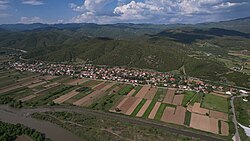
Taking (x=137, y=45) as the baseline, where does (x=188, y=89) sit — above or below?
below

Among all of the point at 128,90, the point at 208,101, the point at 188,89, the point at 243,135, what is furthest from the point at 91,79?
the point at 243,135

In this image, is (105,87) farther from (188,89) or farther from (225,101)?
(225,101)

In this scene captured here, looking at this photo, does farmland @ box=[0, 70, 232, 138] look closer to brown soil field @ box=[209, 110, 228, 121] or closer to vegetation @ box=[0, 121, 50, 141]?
brown soil field @ box=[209, 110, 228, 121]

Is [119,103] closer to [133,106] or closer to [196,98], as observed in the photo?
[133,106]

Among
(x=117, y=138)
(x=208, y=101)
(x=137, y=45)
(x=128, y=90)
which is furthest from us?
(x=137, y=45)

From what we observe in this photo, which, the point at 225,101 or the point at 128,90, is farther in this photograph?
the point at 128,90
